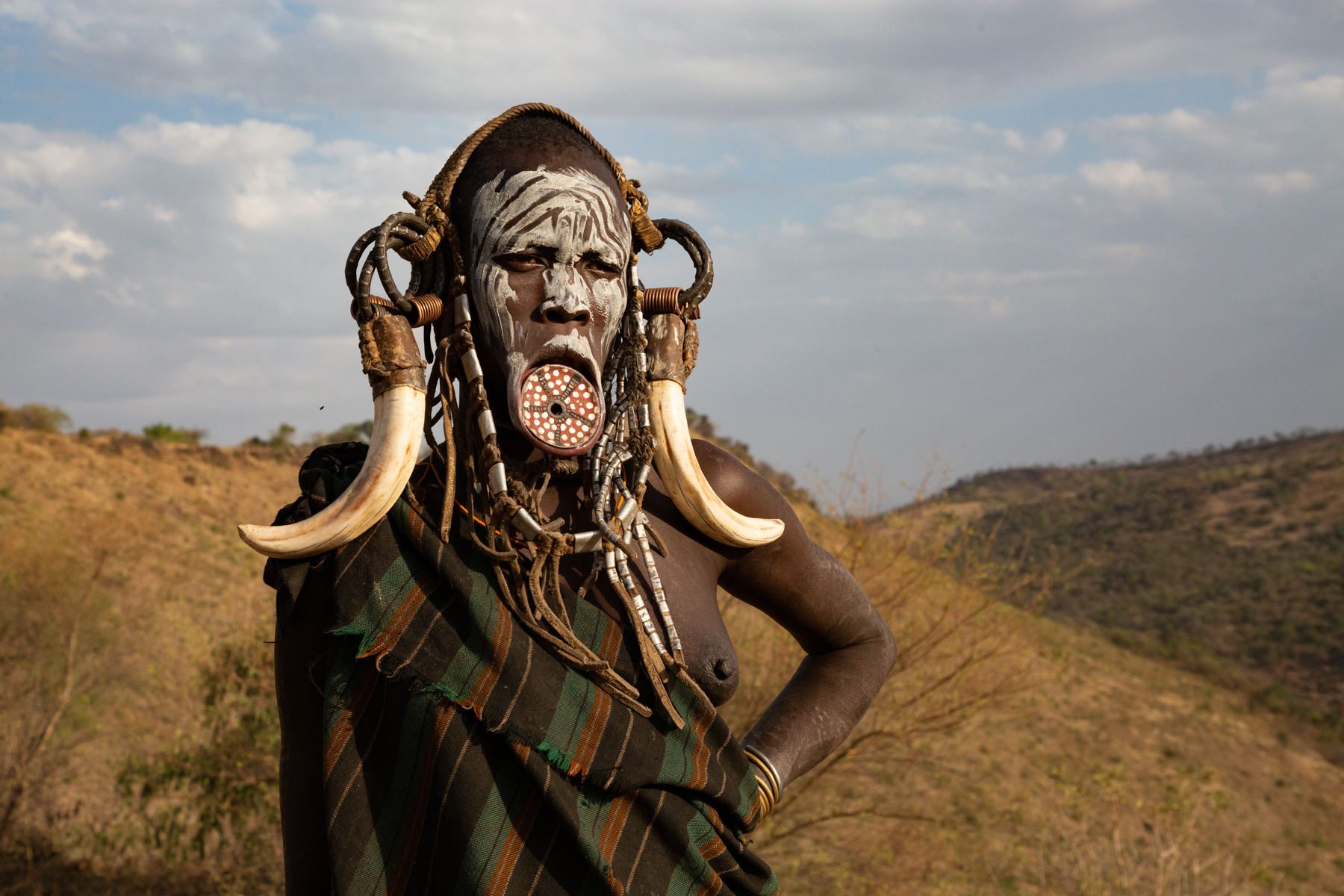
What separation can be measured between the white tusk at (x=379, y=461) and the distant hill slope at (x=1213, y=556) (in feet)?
54.4

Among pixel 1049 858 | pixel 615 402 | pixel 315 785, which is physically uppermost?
pixel 615 402

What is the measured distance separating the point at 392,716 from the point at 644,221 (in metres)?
1.05

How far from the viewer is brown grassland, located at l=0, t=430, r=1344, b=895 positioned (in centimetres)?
725

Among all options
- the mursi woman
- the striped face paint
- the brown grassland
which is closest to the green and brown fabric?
the mursi woman

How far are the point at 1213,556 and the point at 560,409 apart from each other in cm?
2999

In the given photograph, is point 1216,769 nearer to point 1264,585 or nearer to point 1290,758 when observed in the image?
point 1290,758

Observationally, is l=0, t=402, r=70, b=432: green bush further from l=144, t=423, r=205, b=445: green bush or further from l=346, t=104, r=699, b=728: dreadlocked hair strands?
l=346, t=104, r=699, b=728: dreadlocked hair strands

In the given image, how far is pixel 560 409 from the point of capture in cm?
183

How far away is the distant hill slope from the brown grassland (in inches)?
143

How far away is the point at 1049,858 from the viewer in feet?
33.8


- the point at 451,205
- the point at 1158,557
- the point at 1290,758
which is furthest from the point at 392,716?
the point at 1158,557

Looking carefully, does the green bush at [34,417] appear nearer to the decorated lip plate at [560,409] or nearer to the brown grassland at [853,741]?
the brown grassland at [853,741]

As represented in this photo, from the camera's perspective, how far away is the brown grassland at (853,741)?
7250 mm

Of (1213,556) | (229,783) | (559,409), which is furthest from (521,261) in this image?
(1213,556)
